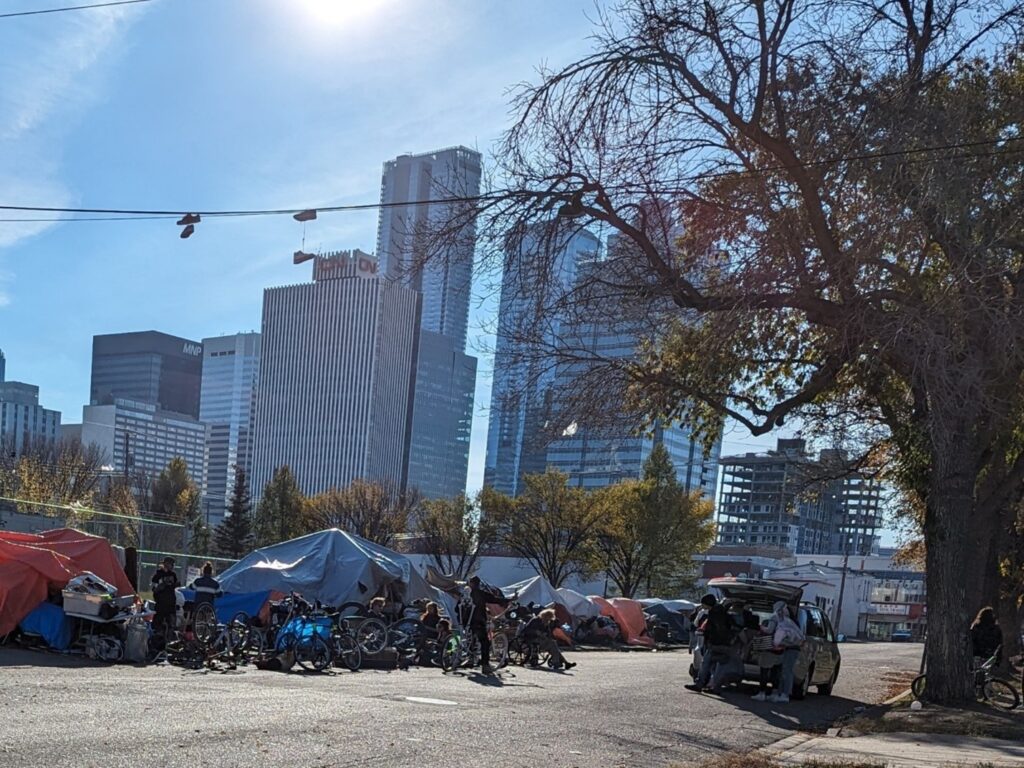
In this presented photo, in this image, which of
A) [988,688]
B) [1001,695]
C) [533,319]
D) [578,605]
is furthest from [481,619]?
[578,605]

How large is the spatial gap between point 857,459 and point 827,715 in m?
9.28

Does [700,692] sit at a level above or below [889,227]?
below

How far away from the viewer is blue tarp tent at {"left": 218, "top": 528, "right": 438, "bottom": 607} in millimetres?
27391

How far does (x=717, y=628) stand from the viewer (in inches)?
747

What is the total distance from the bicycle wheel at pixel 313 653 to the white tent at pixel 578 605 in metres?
22.5

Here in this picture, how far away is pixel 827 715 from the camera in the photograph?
57.0 ft

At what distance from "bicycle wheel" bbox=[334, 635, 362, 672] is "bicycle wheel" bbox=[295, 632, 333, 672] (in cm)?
52

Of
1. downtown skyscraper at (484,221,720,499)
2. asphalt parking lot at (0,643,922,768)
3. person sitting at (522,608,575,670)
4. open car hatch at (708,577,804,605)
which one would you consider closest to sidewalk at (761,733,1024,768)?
asphalt parking lot at (0,643,922,768)

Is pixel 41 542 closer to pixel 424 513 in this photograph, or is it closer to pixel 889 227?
pixel 889 227

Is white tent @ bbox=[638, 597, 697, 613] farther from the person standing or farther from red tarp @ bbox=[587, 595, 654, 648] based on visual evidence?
the person standing

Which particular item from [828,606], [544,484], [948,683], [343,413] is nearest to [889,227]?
[948,683]

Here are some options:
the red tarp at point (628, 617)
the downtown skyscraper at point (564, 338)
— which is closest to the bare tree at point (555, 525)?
the red tarp at point (628, 617)

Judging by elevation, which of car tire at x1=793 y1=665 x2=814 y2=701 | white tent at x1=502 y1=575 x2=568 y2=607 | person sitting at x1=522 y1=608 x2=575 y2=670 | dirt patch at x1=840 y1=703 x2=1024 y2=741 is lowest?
white tent at x1=502 y1=575 x2=568 y2=607

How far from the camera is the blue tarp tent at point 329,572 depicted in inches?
1078
